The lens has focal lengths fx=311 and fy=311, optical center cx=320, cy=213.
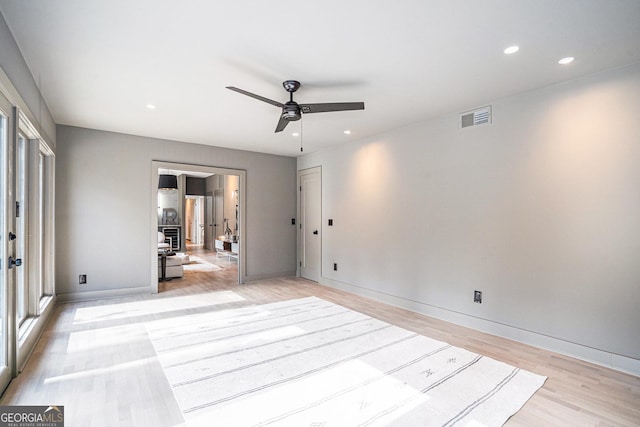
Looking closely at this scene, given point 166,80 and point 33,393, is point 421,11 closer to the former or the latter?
point 166,80

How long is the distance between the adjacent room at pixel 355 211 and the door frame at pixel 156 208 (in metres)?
0.06

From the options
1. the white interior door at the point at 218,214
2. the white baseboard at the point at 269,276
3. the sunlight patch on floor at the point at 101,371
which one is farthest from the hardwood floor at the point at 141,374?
the white interior door at the point at 218,214

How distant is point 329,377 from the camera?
102 inches

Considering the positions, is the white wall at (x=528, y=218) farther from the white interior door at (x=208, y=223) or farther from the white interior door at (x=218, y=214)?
the white interior door at (x=208, y=223)

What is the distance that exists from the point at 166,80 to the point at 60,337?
9.86 ft

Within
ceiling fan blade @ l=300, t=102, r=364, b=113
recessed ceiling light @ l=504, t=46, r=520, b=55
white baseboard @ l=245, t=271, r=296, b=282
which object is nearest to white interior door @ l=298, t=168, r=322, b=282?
white baseboard @ l=245, t=271, r=296, b=282

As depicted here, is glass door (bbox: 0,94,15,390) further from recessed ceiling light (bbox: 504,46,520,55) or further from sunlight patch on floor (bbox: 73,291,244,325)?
recessed ceiling light (bbox: 504,46,520,55)

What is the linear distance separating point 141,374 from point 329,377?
63.0 inches

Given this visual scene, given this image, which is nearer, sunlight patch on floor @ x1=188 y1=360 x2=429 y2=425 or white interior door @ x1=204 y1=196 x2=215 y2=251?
sunlight patch on floor @ x1=188 y1=360 x2=429 y2=425

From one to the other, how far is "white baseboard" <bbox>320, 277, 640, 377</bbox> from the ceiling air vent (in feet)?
7.92

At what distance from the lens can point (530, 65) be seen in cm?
281

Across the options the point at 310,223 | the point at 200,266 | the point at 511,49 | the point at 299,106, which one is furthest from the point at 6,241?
the point at 200,266

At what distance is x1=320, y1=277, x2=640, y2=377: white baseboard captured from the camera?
2787 millimetres

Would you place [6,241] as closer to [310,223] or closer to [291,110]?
[291,110]
